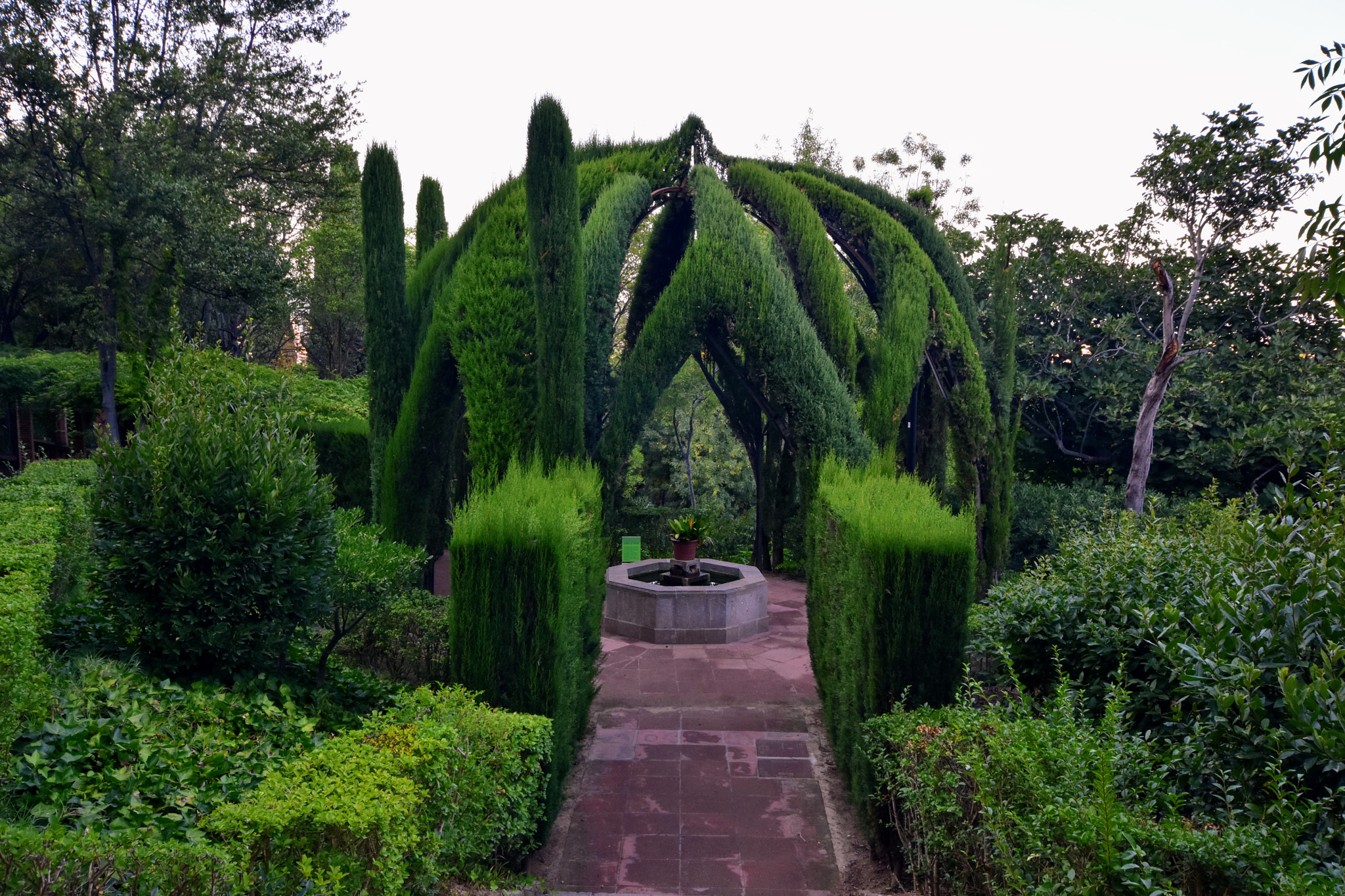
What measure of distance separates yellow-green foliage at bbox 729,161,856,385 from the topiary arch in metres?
0.03

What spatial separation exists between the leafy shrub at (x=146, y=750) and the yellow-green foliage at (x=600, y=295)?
4.80 meters

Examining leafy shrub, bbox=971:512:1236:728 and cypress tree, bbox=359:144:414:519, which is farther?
cypress tree, bbox=359:144:414:519

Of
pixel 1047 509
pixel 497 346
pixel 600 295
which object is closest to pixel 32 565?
pixel 497 346

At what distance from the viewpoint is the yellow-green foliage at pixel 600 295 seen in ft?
28.7

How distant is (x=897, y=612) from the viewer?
183 inches

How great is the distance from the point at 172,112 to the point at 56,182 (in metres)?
3.92

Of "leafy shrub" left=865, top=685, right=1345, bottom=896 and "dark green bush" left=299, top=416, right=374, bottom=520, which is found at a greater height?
"dark green bush" left=299, top=416, right=374, bottom=520

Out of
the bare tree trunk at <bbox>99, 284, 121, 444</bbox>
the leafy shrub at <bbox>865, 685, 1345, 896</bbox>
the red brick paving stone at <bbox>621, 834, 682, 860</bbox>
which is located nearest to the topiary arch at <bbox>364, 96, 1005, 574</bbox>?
the red brick paving stone at <bbox>621, 834, 682, 860</bbox>

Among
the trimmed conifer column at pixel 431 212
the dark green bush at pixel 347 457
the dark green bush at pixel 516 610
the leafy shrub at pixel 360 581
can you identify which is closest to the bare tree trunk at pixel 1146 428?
the dark green bush at pixel 516 610

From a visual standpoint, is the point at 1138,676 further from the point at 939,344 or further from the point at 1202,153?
the point at 1202,153

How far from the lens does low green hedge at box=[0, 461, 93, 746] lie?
3.44 metres

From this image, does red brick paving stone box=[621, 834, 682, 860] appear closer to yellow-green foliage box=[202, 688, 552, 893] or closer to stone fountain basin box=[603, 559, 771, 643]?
yellow-green foliage box=[202, 688, 552, 893]

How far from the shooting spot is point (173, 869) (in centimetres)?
244

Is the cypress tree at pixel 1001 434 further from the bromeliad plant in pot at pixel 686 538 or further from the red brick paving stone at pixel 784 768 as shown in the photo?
the red brick paving stone at pixel 784 768
